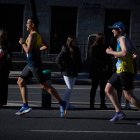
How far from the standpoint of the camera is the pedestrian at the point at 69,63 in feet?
42.5

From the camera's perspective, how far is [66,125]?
11.2 meters

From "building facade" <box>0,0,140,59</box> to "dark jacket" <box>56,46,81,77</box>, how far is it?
1511cm

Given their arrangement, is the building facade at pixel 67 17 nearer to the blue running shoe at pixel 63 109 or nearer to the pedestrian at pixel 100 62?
the pedestrian at pixel 100 62

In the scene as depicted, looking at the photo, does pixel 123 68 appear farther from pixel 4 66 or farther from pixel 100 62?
pixel 4 66

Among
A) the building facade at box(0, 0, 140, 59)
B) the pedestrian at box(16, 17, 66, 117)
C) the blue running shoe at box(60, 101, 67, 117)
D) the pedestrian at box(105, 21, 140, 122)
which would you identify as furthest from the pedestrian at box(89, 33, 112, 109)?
the building facade at box(0, 0, 140, 59)

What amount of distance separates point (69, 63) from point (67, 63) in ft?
0.13

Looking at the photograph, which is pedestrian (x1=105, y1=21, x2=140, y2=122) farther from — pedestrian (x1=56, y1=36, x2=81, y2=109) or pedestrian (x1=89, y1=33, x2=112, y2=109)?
pedestrian (x1=89, y1=33, x2=112, y2=109)

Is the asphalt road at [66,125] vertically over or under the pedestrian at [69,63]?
under

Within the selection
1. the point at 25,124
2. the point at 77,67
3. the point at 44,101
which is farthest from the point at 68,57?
the point at 25,124

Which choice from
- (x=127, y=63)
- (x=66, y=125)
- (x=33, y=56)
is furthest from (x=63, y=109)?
(x=127, y=63)

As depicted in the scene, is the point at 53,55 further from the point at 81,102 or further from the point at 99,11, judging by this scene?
the point at 81,102

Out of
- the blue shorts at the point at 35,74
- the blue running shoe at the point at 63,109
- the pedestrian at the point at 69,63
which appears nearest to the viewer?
the blue shorts at the point at 35,74

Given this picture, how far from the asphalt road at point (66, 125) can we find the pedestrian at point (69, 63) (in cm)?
59

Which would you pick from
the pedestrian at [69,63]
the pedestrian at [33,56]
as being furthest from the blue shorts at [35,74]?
the pedestrian at [69,63]
